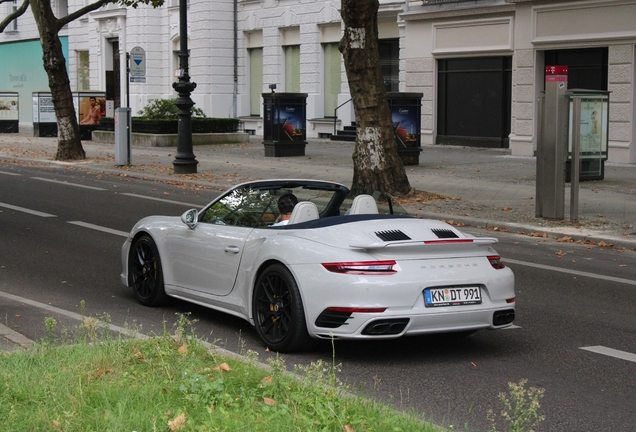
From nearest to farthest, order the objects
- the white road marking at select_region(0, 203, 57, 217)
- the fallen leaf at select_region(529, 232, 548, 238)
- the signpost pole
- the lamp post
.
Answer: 1. the fallen leaf at select_region(529, 232, 548, 238)
2. the signpost pole
3. the white road marking at select_region(0, 203, 57, 217)
4. the lamp post

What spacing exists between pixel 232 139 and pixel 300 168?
10357 millimetres

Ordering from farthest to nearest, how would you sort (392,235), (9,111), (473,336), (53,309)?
(9,111)
(53,309)
(473,336)
(392,235)

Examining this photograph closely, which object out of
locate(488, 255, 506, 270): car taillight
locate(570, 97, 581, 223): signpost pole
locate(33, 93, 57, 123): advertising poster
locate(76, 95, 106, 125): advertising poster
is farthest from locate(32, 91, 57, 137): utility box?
locate(488, 255, 506, 270): car taillight

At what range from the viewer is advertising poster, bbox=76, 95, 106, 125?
121 feet

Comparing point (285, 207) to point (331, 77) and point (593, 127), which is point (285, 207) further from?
point (331, 77)

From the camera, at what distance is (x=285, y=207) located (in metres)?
7.84

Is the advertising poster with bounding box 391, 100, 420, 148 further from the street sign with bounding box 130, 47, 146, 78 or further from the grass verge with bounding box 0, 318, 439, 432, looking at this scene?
the grass verge with bounding box 0, 318, 439, 432

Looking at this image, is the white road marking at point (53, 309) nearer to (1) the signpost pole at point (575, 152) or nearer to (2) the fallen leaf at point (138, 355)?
(2) the fallen leaf at point (138, 355)

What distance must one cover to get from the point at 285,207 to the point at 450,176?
1411 centimetres

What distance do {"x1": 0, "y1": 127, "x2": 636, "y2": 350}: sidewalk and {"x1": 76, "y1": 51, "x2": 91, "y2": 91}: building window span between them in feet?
54.1

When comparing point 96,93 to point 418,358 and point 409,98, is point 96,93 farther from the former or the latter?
point 418,358

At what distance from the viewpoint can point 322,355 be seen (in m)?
6.96

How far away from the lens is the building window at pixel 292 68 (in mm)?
39094

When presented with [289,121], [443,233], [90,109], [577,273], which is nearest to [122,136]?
[289,121]
